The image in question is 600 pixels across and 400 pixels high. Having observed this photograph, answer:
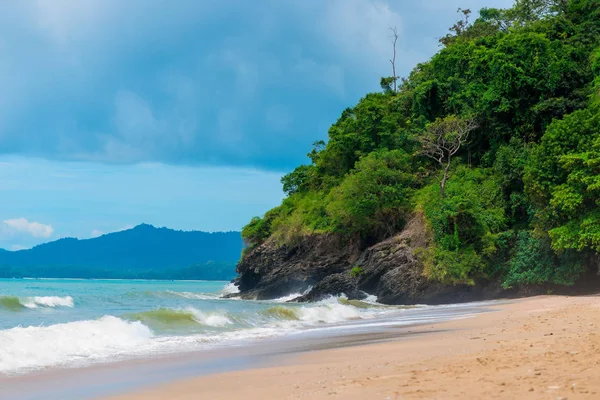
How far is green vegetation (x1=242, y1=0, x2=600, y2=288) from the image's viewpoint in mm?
23531

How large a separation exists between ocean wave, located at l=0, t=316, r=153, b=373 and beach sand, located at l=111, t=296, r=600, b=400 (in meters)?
3.96

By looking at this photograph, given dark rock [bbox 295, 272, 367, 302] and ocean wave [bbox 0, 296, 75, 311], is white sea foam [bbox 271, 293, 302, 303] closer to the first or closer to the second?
dark rock [bbox 295, 272, 367, 302]

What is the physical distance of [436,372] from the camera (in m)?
6.89

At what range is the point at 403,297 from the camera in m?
29.8

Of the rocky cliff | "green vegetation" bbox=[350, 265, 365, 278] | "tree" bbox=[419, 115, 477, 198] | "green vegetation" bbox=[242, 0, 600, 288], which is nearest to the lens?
"green vegetation" bbox=[242, 0, 600, 288]

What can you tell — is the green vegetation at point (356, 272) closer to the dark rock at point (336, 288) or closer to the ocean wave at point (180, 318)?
the dark rock at point (336, 288)

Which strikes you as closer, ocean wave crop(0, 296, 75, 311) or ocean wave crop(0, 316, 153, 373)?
ocean wave crop(0, 316, 153, 373)

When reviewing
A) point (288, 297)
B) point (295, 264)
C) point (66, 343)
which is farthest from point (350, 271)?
point (66, 343)

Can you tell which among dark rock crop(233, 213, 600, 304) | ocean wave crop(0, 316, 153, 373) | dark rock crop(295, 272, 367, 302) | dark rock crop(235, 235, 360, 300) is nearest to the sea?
ocean wave crop(0, 316, 153, 373)

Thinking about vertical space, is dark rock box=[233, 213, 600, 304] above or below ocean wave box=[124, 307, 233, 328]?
above

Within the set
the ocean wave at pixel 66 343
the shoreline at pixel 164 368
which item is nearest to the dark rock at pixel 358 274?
the shoreline at pixel 164 368

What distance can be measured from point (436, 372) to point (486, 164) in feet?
95.3

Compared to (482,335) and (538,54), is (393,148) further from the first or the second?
(482,335)

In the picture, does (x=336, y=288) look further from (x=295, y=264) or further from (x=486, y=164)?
(x=486, y=164)
